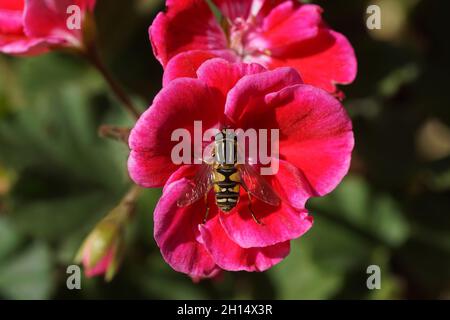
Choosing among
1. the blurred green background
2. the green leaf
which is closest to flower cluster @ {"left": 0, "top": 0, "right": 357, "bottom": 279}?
the blurred green background

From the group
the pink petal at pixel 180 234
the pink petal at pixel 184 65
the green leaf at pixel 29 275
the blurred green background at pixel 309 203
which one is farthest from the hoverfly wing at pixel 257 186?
the green leaf at pixel 29 275

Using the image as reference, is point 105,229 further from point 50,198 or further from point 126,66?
point 126,66

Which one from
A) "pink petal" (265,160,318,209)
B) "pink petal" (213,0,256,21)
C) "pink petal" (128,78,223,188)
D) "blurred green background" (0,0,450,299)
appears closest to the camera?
"pink petal" (128,78,223,188)

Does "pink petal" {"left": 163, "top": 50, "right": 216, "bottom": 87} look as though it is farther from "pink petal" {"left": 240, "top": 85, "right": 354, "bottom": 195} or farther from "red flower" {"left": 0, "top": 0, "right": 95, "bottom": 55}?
"red flower" {"left": 0, "top": 0, "right": 95, "bottom": 55}

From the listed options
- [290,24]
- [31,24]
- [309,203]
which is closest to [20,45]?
[31,24]
